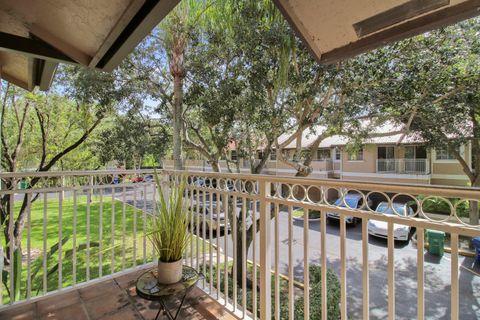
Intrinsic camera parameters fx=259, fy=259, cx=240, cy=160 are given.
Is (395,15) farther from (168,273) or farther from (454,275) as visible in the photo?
(168,273)

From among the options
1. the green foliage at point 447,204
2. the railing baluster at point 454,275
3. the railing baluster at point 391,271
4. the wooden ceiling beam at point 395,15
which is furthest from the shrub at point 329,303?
the wooden ceiling beam at point 395,15

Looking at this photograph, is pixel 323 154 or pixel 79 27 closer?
pixel 79 27

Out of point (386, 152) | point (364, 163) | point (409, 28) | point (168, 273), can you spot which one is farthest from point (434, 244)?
point (386, 152)

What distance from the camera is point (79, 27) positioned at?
5.63 ft

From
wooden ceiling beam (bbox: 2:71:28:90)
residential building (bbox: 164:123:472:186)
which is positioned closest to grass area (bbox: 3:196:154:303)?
wooden ceiling beam (bbox: 2:71:28:90)

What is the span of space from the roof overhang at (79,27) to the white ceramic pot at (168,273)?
5.31 feet

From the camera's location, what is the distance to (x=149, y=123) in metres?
7.06

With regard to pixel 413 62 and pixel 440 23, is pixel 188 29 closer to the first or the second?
pixel 413 62

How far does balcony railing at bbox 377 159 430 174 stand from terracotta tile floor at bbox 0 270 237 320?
13.7m

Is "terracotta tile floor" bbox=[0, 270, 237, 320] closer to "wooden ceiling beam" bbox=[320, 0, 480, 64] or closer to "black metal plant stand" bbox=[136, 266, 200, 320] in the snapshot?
"black metal plant stand" bbox=[136, 266, 200, 320]

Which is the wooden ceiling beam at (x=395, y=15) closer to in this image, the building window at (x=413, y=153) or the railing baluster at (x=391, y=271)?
the railing baluster at (x=391, y=271)

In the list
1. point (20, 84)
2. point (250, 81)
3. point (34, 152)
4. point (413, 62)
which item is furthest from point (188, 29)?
point (34, 152)

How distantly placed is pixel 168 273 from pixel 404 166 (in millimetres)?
14274

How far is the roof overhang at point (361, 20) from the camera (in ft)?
3.50
